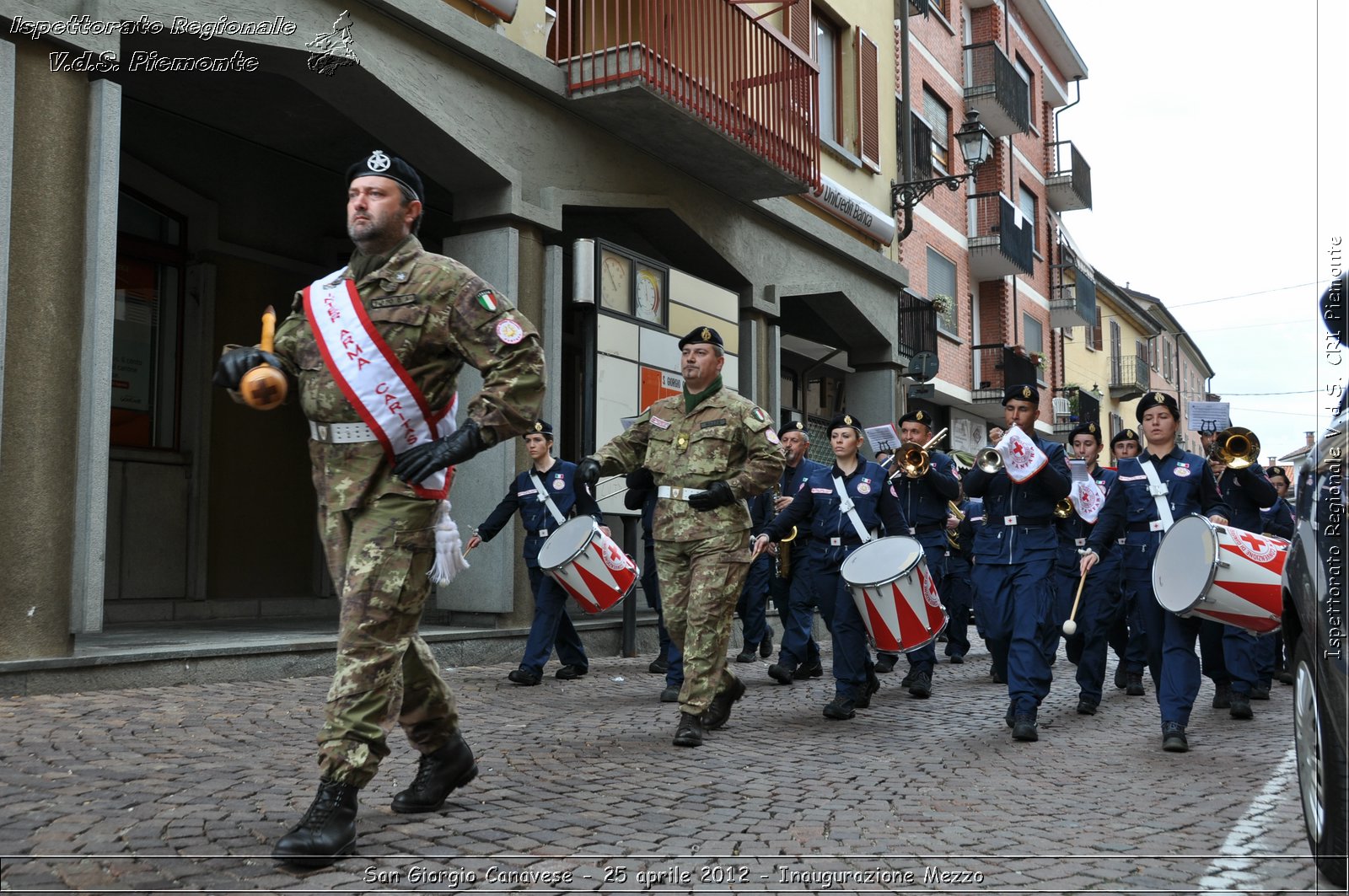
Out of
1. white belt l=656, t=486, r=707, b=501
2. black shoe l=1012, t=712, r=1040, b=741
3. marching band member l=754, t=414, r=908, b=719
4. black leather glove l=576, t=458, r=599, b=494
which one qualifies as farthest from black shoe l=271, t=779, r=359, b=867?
marching band member l=754, t=414, r=908, b=719

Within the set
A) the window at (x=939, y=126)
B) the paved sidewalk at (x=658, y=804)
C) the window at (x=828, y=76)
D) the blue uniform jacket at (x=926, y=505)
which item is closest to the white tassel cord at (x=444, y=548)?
the paved sidewalk at (x=658, y=804)

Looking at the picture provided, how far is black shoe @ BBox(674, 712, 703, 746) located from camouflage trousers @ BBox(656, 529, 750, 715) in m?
0.04

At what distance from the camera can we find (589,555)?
30.2ft

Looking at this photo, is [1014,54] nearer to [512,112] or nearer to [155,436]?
[512,112]

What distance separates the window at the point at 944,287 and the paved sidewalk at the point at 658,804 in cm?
1857

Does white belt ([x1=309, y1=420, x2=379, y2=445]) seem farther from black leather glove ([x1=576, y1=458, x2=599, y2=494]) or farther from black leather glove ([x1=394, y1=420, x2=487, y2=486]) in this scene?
black leather glove ([x1=576, y1=458, x2=599, y2=494])

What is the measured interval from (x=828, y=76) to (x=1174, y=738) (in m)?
13.4

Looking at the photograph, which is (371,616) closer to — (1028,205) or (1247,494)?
(1247,494)

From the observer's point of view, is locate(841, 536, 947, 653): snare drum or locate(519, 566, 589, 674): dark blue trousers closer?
locate(841, 536, 947, 653): snare drum

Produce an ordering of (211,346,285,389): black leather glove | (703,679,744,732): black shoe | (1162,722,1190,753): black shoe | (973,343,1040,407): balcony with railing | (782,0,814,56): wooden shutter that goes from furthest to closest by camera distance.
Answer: (973,343,1040,407): balcony with railing, (782,0,814,56): wooden shutter, (703,679,744,732): black shoe, (1162,722,1190,753): black shoe, (211,346,285,389): black leather glove

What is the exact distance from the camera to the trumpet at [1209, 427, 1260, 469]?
851 cm

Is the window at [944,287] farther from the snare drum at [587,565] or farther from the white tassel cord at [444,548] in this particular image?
the white tassel cord at [444,548]

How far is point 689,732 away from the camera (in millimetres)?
6770

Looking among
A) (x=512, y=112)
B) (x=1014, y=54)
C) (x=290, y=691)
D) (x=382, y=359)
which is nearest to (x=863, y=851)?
(x=382, y=359)
